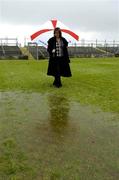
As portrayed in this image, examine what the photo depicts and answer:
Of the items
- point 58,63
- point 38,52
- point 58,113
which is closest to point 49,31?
point 58,63

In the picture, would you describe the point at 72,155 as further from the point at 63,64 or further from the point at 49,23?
the point at 49,23

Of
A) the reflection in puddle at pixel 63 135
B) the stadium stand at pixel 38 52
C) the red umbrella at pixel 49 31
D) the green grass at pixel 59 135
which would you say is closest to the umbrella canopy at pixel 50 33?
the red umbrella at pixel 49 31

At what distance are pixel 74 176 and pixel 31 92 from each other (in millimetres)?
6248

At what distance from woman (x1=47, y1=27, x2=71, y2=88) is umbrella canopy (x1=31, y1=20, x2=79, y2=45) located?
778 cm

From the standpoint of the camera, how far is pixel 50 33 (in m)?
20.4

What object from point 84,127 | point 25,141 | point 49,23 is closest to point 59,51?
point 84,127

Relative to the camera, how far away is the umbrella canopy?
62.3 ft

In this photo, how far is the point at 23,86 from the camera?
11547mm

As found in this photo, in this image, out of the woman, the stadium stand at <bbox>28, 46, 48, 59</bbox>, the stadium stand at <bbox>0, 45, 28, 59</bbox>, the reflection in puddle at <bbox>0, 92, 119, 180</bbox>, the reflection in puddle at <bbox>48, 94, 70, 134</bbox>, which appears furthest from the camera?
Result: the stadium stand at <bbox>0, 45, 28, 59</bbox>

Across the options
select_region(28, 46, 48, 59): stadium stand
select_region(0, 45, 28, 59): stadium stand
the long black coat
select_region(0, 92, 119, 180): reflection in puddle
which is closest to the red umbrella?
the long black coat

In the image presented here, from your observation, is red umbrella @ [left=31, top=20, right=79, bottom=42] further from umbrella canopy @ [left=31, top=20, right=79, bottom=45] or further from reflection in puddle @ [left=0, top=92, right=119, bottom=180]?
reflection in puddle @ [left=0, top=92, right=119, bottom=180]

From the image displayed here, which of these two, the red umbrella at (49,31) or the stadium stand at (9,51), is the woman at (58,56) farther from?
the stadium stand at (9,51)

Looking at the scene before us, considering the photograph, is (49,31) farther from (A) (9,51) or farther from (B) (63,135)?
(A) (9,51)

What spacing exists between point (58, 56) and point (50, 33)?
9.72m
